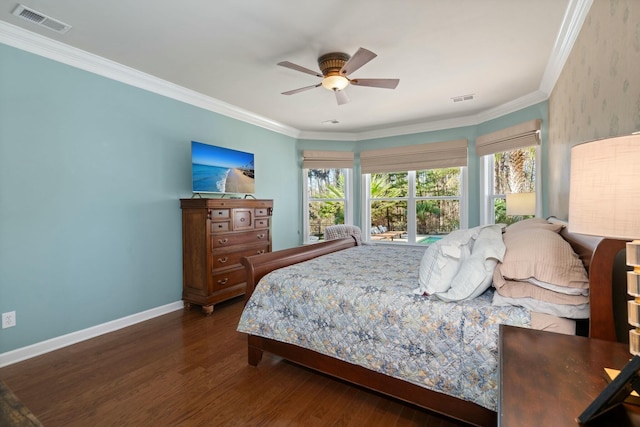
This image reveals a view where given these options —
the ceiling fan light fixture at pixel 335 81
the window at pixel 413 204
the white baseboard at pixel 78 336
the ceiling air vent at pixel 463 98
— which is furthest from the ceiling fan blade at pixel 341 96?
the white baseboard at pixel 78 336

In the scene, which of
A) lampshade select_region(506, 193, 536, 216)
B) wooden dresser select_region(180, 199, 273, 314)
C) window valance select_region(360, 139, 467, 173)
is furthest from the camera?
window valance select_region(360, 139, 467, 173)

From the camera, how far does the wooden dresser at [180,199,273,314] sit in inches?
131

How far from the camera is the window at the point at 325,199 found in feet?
18.6

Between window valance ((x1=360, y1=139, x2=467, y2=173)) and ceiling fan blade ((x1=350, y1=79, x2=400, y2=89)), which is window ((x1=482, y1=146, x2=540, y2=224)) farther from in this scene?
ceiling fan blade ((x1=350, y1=79, x2=400, y2=89))

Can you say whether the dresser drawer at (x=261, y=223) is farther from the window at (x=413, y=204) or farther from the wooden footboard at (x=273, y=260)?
the window at (x=413, y=204)

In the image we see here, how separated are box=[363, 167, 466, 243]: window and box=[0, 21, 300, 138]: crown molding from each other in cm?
273

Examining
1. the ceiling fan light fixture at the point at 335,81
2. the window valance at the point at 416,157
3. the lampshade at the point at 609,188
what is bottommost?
the lampshade at the point at 609,188

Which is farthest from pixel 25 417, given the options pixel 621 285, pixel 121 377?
pixel 621 285

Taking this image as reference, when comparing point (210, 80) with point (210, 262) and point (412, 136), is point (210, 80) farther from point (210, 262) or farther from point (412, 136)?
point (412, 136)

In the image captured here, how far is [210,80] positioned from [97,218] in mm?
1854

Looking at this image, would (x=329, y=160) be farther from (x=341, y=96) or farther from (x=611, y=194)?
(x=611, y=194)

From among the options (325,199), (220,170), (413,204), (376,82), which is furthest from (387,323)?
(325,199)

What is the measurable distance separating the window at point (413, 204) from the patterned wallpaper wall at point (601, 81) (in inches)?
79.5

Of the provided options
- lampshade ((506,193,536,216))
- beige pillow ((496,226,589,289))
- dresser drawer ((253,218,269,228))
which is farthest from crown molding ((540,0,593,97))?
dresser drawer ((253,218,269,228))
